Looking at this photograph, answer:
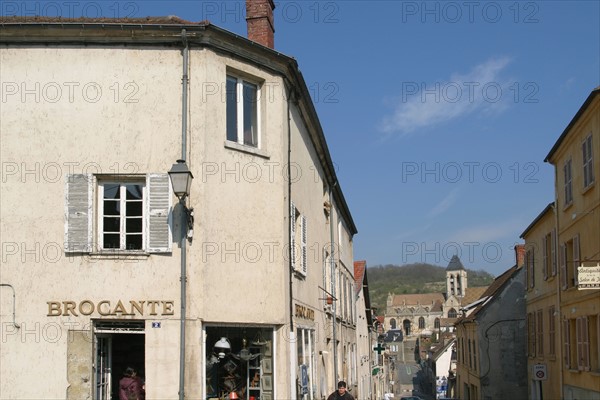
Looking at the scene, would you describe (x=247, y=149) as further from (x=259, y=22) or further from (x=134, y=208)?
(x=259, y=22)

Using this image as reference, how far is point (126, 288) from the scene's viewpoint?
39.9ft

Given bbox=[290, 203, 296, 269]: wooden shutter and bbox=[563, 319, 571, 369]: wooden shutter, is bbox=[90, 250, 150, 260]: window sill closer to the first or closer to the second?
bbox=[290, 203, 296, 269]: wooden shutter

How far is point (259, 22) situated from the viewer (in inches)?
628

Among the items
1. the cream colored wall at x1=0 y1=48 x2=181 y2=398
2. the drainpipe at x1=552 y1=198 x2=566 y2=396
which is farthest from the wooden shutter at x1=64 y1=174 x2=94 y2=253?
the drainpipe at x1=552 y1=198 x2=566 y2=396

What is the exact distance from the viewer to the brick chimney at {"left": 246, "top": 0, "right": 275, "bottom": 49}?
15.9 metres

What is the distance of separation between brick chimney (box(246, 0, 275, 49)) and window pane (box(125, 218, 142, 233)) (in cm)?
543

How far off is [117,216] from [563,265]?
15.4 m

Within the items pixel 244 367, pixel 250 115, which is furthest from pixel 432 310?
pixel 250 115

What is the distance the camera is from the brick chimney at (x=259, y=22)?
52.2 feet

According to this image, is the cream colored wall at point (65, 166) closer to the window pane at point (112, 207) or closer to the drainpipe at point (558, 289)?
the window pane at point (112, 207)

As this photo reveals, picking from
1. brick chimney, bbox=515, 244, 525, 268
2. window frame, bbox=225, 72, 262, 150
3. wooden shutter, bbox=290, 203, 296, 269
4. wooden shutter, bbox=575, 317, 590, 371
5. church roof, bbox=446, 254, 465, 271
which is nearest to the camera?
window frame, bbox=225, 72, 262, 150

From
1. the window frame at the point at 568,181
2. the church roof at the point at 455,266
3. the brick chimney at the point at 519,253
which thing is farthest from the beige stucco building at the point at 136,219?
the church roof at the point at 455,266

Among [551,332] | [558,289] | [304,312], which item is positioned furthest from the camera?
[551,332]

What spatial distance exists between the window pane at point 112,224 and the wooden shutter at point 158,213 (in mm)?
551
